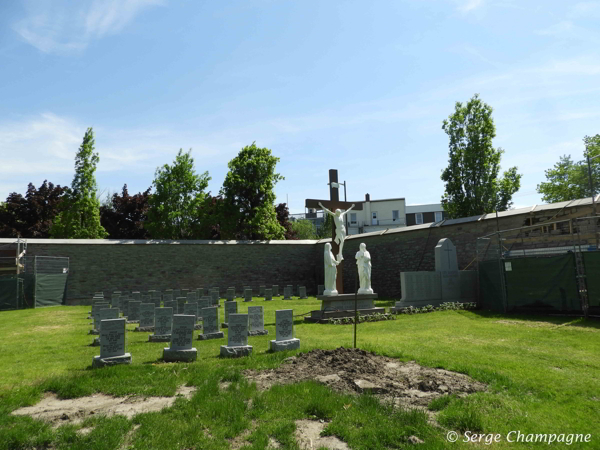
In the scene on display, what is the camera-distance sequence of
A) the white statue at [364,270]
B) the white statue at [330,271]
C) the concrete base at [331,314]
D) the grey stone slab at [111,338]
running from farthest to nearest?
the white statue at [364,270] → the white statue at [330,271] → the concrete base at [331,314] → the grey stone slab at [111,338]

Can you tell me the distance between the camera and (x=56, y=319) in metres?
15.7

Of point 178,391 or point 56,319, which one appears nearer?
point 178,391

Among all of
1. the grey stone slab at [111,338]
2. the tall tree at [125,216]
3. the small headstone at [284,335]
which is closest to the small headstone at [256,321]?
the small headstone at [284,335]

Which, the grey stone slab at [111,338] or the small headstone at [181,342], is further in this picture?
the small headstone at [181,342]

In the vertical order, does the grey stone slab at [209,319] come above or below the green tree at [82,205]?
below

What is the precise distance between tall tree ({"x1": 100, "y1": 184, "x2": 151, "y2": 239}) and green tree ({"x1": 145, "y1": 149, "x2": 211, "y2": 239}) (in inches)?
213

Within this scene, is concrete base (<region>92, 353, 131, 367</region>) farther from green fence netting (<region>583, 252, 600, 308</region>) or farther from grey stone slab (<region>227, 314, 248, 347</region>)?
green fence netting (<region>583, 252, 600, 308</region>)

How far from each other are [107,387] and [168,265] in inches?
805

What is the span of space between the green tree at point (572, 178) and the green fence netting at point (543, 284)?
24642mm

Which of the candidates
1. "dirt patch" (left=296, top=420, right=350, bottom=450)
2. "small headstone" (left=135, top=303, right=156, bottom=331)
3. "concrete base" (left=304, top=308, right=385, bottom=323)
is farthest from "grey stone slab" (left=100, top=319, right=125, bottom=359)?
"concrete base" (left=304, top=308, right=385, bottom=323)

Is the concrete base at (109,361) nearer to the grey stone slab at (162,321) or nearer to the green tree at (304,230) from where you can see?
the grey stone slab at (162,321)

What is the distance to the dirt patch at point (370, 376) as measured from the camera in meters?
5.35

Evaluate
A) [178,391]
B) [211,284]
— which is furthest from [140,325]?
[211,284]

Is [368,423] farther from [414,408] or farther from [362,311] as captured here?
[362,311]
